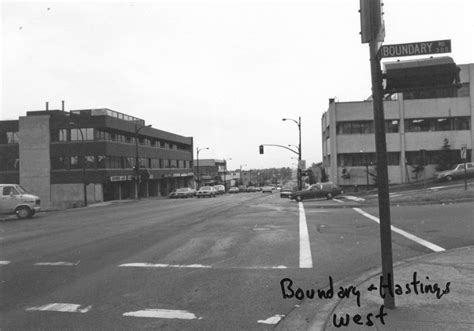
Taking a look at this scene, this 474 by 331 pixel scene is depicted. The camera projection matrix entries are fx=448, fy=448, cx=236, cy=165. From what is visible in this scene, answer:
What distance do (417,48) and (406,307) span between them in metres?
3.13

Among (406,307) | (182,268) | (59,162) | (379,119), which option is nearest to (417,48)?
(379,119)

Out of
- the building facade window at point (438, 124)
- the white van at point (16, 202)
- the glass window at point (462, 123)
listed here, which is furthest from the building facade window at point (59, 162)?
the glass window at point (462, 123)

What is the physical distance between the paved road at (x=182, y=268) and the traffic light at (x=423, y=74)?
3301mm

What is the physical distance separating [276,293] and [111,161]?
5475cm

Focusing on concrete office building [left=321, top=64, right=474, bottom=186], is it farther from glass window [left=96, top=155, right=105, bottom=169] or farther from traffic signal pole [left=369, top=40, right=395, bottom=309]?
traffic signal pole [left=369, top=40, right=395, bottom=309]

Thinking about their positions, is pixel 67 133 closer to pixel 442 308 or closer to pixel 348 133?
pixel 348 133

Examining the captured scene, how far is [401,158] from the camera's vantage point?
54.5m

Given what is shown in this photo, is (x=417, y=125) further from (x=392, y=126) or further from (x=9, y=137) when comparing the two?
(x=9, y=137)

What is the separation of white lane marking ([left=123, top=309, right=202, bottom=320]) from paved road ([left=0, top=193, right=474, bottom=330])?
13mm

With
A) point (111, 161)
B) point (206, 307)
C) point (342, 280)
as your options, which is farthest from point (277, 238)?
point (111, 161)

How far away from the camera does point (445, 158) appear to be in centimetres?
5184

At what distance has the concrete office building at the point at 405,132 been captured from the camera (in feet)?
175

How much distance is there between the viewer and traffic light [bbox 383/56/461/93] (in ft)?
16.9

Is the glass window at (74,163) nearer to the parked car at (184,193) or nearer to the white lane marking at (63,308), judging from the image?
the parked car at (184,193)
